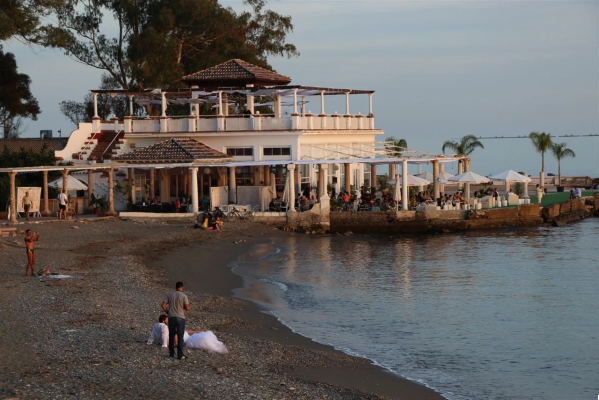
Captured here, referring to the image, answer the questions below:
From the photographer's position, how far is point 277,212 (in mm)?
44469

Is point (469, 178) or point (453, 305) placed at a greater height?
point (469, 178)

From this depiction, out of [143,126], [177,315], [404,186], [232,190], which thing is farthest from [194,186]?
[177,315]

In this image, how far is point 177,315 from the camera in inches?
650

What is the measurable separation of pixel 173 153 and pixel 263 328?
22.8 m

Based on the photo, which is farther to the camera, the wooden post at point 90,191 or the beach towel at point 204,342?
the wooden post at point 90,191

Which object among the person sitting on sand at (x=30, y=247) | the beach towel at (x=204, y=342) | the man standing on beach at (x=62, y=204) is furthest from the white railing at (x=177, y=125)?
the beach towel at (x=204, y=342)

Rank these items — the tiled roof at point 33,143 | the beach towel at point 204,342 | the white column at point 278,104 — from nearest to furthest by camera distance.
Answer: the beach towel at point 204,342, the white column at point 278,104, the tiled roof at point 33,143

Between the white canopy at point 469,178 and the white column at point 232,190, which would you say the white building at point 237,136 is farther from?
the white canopy at point 469,178

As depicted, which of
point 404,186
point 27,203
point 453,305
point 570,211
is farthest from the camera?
point 570,211

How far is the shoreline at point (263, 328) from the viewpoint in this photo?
17.3 meters

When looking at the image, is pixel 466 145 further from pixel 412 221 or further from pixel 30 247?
pixel 30 247

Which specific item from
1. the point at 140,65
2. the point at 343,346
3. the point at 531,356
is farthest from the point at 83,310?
the point at 140,65

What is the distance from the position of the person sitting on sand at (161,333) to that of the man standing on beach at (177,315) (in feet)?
2.16

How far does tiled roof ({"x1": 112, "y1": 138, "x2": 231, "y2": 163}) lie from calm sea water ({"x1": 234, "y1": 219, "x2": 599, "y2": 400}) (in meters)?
6.03
